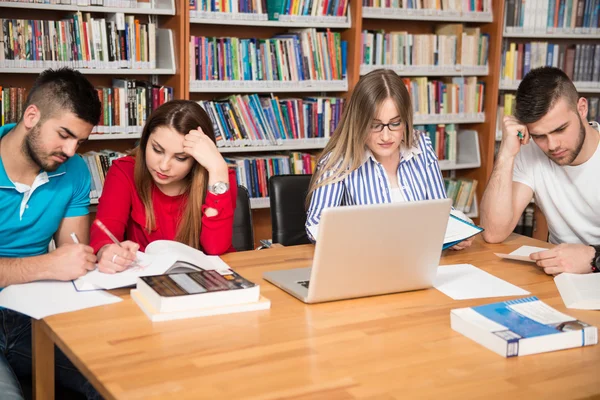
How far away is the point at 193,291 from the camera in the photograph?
62.8 inches

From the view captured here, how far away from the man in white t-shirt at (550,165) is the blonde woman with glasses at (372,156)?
30cm

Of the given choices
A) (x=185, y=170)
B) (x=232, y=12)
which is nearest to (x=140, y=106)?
(x=232, y=12)

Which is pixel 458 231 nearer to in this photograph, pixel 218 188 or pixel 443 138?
pixel 218 188

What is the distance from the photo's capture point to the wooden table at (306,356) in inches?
49.9

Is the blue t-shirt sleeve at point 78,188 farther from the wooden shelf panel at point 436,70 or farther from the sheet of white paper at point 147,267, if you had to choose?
the wooden shelf panel at point 436,70

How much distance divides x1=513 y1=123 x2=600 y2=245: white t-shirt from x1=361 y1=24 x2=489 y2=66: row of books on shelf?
1892 mm

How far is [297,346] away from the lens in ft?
4.74

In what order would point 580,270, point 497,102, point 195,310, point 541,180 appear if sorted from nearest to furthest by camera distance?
point 195,310, point 580,270, point 541,180, point 497,102

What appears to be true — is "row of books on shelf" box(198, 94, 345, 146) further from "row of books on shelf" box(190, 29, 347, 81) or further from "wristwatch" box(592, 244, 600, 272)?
"wristwatch" box(592, 244, 600, 272)

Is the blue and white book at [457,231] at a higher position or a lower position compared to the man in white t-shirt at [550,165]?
lower

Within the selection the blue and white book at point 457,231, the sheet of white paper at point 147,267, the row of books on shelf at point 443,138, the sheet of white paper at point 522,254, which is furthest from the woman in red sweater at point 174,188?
the row of books on shelf at point 443,138

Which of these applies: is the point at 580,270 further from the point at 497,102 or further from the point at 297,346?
the point at 497,102

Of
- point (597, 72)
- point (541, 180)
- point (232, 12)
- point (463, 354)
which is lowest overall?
point (463, 354)

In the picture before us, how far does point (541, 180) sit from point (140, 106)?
2.07m
